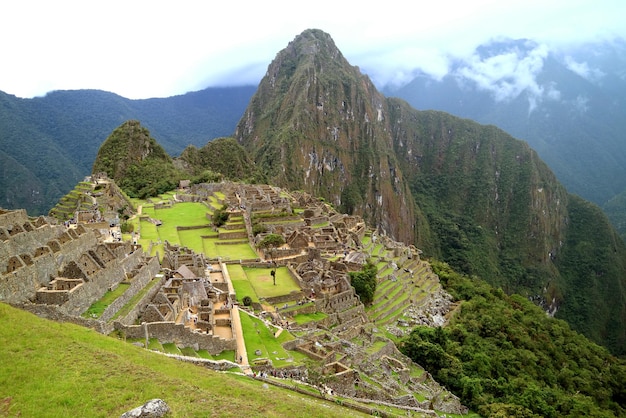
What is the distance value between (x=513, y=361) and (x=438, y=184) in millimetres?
157456

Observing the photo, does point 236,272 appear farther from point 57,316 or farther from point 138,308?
point 57,316

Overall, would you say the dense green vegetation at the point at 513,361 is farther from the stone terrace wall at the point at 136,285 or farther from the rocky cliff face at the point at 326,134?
the rocky cliff face at the point at 326,134

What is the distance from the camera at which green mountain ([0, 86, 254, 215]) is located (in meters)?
61.9

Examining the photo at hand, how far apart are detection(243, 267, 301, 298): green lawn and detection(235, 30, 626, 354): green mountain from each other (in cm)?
7847

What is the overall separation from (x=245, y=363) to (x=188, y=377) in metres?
5.47

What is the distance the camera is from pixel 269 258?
1460 inches

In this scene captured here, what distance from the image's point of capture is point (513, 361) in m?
37.2

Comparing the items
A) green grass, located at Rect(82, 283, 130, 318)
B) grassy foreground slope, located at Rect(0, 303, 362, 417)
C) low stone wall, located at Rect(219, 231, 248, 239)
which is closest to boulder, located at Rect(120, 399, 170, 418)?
grassy foreground slope, located at Rect(0, 303, 362, 417)

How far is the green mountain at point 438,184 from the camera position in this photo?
414 feet

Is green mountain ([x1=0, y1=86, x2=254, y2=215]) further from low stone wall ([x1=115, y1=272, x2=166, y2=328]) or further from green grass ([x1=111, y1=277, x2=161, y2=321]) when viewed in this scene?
low stone wall ([x1=115, y1=272, x2=166, y2=328])

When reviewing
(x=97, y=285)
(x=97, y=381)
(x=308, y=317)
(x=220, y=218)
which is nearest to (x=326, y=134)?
(x=220, y=218)

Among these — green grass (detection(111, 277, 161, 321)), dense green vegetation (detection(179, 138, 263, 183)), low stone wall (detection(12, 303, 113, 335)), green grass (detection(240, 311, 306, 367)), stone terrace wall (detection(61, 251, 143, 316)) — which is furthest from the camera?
dense green vegetation (detection(179, 138, 263, 183))

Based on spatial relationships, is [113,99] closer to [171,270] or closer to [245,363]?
[171,270]

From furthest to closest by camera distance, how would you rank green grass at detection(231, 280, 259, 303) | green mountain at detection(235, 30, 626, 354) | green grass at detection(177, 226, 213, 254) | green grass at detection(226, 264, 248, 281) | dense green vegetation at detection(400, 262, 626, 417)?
green mountain at detection(235, 30, 626, 354)
green grass at detection(177, 226, 213, 254)
green grass at detection(226, 264, 248, 281)
dense green vegetation at detection(400, 262, 626, 417)
green grass at detection(231, 280, 259, 303)
